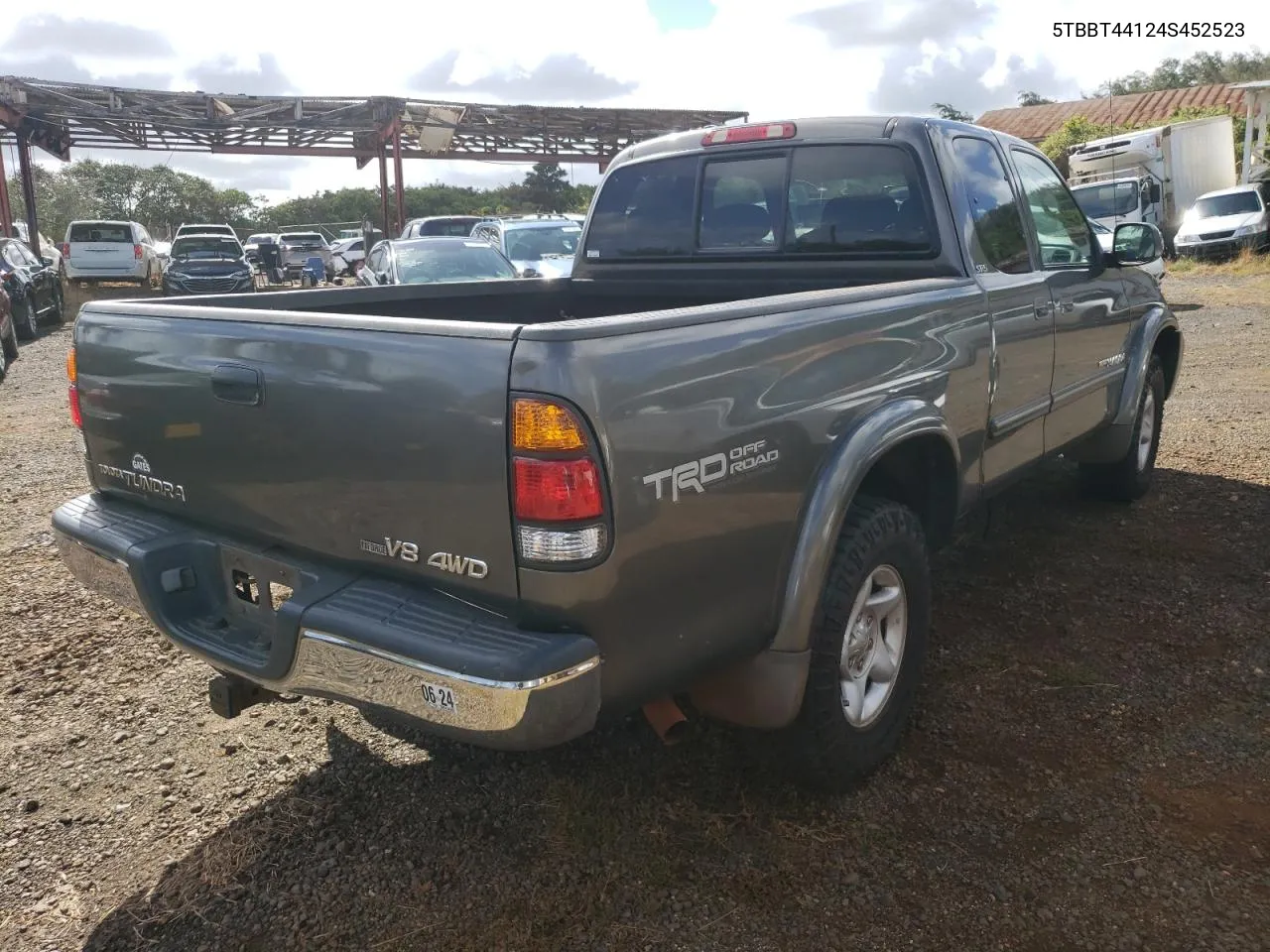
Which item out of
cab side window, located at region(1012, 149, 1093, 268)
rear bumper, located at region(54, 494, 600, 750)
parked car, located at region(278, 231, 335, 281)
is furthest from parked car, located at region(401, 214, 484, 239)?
rear bumper, located at region(54, 494, 600, 750)

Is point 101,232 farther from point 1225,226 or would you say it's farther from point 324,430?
point 1225,226

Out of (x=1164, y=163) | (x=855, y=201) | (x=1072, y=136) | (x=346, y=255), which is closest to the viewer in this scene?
(x=855, y=201)

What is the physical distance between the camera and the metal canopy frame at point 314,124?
20953 mm

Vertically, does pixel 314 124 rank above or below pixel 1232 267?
above

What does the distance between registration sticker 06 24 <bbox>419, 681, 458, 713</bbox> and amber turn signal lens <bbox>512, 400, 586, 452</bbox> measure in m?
0.52

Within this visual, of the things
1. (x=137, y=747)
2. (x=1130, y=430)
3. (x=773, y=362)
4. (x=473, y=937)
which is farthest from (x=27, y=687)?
(x=1130, y=430)

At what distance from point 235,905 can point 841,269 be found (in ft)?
9.17

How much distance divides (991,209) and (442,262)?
28.4ft

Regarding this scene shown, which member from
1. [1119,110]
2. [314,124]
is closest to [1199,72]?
[1119,110]

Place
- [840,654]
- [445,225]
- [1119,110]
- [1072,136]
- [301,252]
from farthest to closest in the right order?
[1119,110] < [301,252] < [1072,136] < [445,225] < [840,654]

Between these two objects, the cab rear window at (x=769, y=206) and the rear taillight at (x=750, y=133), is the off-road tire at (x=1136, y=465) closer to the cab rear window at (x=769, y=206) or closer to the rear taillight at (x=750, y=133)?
the cab rear window at (x=769, y=206)

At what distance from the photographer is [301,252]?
103ft

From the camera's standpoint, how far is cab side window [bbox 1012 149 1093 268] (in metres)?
4.16

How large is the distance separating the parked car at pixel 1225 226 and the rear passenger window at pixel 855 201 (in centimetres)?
1992
